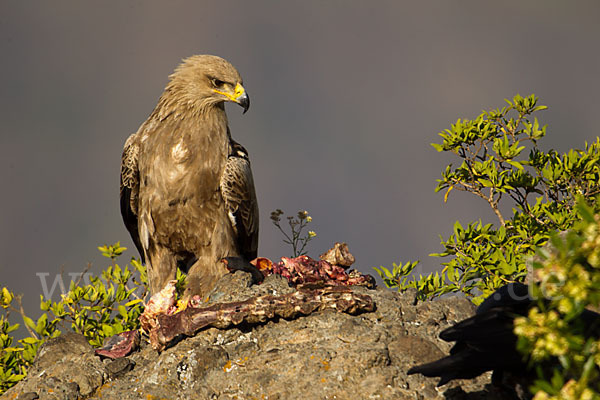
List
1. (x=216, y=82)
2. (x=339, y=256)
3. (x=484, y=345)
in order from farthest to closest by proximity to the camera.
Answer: (x=216, y=82), (x=339, y=256), (x=484, y=345)

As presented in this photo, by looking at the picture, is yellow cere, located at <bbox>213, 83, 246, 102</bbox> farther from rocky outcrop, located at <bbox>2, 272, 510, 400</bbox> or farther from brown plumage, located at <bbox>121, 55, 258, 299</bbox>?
rocky outcrop, located at <bbox>2, 272, 510, 400</bbox>

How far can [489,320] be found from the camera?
3932mm

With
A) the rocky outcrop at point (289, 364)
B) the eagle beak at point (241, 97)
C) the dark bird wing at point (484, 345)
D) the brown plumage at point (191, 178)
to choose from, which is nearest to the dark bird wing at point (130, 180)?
the brown plumage at point (191, 178)

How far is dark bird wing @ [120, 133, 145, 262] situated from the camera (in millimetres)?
8484

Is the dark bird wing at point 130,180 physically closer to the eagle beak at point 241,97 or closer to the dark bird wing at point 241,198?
the dark bird wing at point 241,198

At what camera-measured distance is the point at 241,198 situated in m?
8.44

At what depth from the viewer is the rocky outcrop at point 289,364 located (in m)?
5.13

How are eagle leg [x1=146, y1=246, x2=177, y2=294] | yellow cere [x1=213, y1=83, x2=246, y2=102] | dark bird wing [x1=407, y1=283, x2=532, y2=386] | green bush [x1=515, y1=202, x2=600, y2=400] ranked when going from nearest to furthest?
1. green bush [x1=515, y1=202, x2=600, y2=400]
2. dark bird wing [x1=407, y1=283, x2=532, y2=386]
3. yellow cere [x1=213, y1=83, x2=246, y2=102]
4. eagle leg [x1=146, y1=246, x2=177, y2=294]

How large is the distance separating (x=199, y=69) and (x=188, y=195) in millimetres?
1763

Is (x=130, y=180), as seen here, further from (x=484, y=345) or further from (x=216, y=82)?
(x=484, y=345)

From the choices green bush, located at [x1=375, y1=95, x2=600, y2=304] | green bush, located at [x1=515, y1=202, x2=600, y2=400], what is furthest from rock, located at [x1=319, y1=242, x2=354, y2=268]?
green bush, located at [x1=515, y1=202, x2=600, y2=400]

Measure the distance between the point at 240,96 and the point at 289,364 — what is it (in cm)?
399

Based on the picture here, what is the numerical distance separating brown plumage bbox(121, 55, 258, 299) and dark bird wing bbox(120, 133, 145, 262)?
14 mm

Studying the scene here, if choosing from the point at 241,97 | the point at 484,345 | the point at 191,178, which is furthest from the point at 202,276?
the point at 484,345
